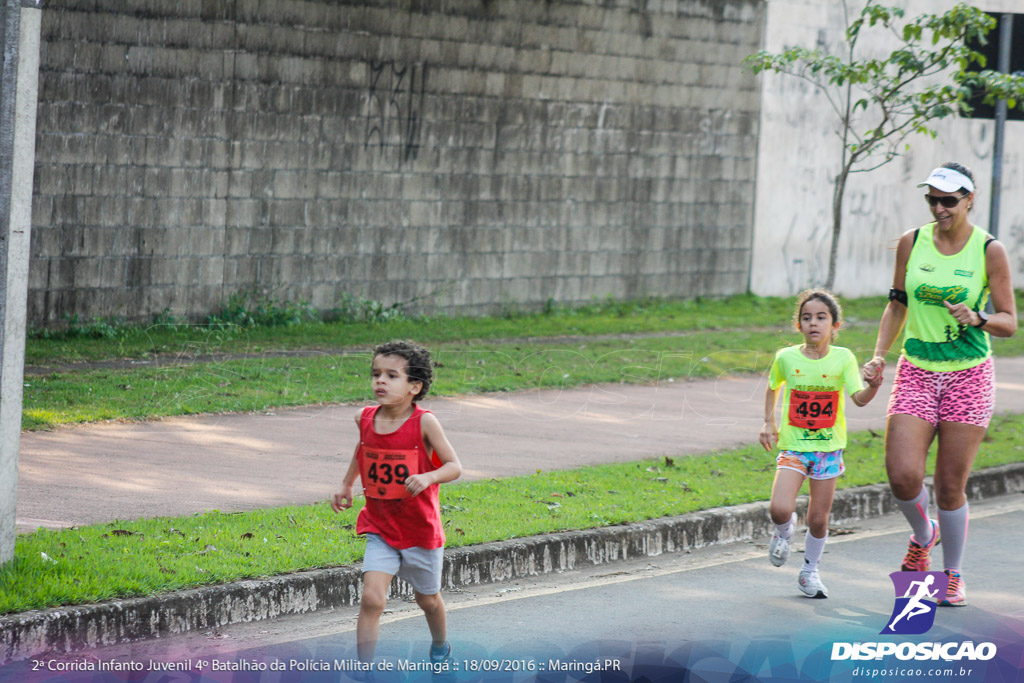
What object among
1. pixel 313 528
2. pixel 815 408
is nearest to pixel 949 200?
pixel 815 408

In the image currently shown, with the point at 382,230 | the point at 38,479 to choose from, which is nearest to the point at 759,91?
the point at 382,230

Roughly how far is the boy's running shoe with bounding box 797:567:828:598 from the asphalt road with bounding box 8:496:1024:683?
5 cm

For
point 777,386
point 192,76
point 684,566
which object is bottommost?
point 684,566

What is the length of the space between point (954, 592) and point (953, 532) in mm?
283

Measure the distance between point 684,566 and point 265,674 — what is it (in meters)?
2.82

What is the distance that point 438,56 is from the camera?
15.1m

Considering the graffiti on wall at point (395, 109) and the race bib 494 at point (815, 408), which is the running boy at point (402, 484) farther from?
the graffiti on wall at point (395, 109)

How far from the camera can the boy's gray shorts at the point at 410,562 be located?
4.77 metres

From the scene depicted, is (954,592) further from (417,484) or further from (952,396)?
(417,484)

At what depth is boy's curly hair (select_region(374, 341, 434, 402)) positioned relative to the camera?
4875 mm

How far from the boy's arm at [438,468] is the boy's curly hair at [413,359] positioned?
138 mm

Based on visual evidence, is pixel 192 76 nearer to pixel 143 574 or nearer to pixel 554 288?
pixel 554 288

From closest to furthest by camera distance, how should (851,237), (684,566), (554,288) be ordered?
(684,566)
(554,288)
(851,237)

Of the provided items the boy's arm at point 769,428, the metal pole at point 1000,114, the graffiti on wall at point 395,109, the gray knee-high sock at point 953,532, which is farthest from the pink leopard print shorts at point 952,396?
the graffiti on wall at point 395,109
